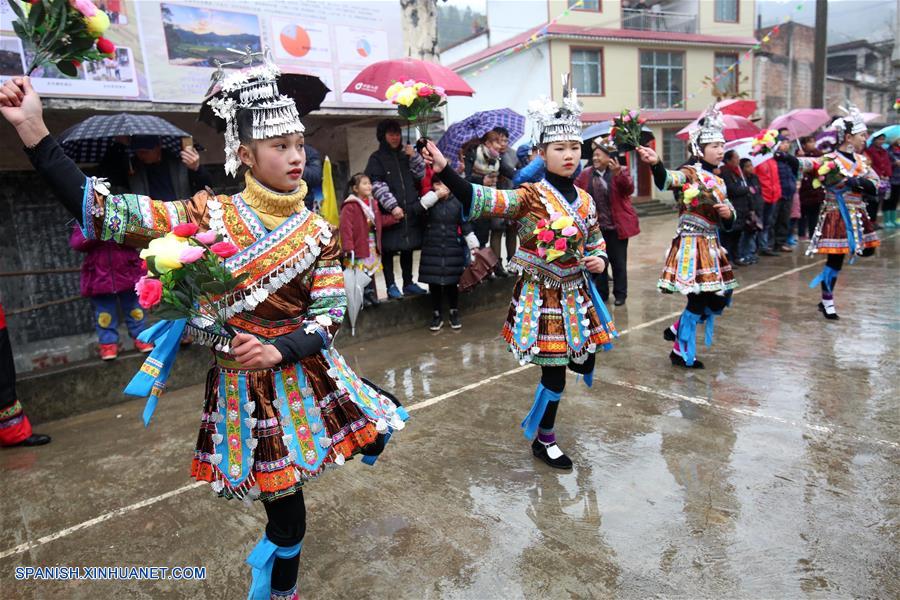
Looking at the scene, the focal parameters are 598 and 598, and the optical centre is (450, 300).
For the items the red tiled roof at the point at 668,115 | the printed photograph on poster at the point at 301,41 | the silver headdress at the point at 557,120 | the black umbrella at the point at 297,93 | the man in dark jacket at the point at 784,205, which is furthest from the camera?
the red tiled roof at the point at 668,115

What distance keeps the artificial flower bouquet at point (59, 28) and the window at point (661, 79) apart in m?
22.7

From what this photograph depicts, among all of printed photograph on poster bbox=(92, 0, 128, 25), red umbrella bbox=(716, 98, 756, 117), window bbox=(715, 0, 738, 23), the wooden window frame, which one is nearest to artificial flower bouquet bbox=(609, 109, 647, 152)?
printed photograph on poster bbox=(92, 0, 128, 25)

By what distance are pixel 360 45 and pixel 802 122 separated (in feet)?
24.7

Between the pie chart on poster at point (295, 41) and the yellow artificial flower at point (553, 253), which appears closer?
the yellow artificial flower at point (553, 253)

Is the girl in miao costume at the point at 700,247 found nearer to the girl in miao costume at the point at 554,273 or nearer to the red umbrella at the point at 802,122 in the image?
the girl in miao costume at the point at 554,273

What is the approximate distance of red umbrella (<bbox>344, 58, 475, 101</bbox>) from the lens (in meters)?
6.09

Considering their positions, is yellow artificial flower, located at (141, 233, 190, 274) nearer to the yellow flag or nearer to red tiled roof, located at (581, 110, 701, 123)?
the yellow flag

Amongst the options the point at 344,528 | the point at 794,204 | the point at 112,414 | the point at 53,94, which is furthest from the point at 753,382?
the point at 794,204

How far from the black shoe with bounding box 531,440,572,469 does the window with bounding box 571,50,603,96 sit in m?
19.1

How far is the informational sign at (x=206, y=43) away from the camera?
6.01m

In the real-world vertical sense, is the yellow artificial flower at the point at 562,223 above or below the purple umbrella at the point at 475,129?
below

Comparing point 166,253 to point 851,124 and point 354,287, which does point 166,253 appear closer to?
point 354,287

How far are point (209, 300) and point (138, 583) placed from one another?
5.10ft

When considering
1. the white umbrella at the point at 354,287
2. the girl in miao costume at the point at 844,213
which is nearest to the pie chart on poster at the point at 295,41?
the white umbrella at the point at 354,287
